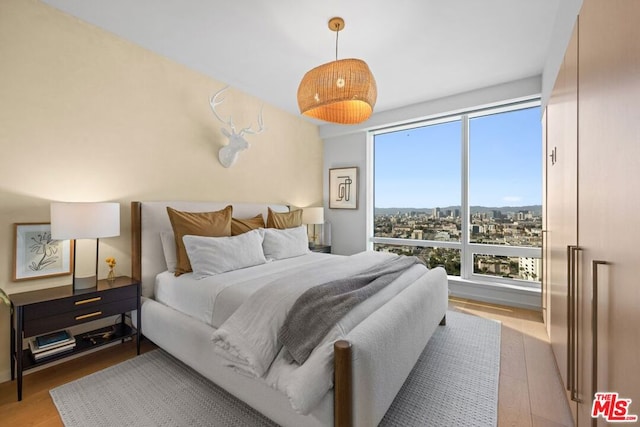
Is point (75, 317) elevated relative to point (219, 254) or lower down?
lower down

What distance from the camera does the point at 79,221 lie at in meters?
1.87

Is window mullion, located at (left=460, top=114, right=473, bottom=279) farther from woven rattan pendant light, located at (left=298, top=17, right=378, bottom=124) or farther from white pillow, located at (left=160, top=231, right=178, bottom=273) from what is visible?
white pillow, located at (left=160, top=231, right=178, bottom=273)

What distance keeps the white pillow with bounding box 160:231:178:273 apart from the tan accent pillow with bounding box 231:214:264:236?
1.90 feet

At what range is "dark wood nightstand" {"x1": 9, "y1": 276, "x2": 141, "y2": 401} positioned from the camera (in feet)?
5.66

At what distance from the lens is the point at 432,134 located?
4.05 m

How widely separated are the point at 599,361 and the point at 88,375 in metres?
2.94

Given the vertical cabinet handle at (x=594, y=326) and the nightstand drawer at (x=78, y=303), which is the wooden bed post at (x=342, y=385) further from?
the nightstand drawer at (x=78, y=303)

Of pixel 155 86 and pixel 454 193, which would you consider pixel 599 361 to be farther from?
pixel 155 86

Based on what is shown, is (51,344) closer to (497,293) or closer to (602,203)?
(602,203)

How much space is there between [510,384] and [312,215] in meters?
2.93

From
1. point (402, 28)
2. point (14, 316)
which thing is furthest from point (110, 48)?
point (402, 28)

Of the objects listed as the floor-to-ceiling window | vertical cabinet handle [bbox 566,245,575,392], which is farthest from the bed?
the floor-to-ceiling window

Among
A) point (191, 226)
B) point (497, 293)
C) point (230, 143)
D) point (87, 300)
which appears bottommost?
point (497, 293)

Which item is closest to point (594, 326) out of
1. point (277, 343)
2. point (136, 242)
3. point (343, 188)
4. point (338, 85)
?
point (277, 343)
